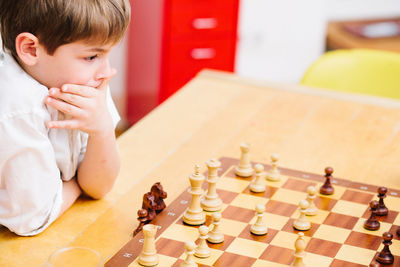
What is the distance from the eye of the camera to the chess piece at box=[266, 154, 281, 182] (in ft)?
5.85

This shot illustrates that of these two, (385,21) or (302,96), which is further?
(385,21)

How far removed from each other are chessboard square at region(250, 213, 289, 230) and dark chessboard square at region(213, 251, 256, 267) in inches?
6.1

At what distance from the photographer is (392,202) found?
1705mm

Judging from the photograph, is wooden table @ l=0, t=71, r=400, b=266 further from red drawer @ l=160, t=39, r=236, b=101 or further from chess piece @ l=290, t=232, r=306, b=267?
red drawer @ l=160, t=39, r=236, b=101

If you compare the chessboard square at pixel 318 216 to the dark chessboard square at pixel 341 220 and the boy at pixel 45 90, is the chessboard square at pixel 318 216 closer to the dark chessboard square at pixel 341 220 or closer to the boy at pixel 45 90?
the dark chessboard square at pixel 341 220

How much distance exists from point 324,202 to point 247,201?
184mm

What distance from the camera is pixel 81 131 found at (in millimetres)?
1661

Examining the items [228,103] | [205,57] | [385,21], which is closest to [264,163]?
[228,103]

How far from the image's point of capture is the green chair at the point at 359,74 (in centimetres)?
268

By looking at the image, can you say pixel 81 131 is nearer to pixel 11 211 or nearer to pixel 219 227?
pixel 11 211

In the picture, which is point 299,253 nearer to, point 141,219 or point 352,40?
point 141,219

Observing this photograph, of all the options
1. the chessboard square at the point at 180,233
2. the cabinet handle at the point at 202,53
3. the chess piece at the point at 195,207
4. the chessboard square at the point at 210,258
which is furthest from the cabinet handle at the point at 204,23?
the chessboard square at the point at 210,258

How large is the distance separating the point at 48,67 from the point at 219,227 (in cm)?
49

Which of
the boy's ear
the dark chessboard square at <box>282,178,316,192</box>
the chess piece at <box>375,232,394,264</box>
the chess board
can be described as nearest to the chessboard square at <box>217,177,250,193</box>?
the chess board
